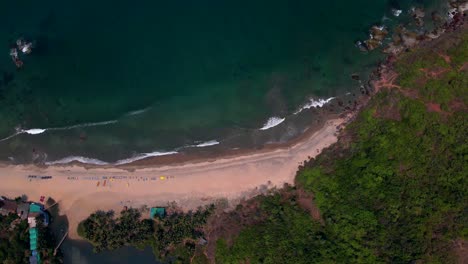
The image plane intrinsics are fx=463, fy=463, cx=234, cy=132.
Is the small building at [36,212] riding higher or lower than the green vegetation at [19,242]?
higher

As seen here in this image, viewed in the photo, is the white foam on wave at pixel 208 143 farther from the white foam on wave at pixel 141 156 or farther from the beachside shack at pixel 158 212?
the beachside shack at pixel 158 212

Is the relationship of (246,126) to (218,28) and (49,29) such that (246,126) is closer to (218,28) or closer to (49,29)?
(218,28)

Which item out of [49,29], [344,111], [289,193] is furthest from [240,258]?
[49,29]

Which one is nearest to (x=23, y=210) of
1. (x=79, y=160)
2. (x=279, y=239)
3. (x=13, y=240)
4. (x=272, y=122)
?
(x=13, y=240)

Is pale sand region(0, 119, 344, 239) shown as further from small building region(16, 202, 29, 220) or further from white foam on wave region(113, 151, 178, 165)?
small building region(16, 202, 29, 220)

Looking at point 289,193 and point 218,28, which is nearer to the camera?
point 289,193

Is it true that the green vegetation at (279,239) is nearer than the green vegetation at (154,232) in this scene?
Yes

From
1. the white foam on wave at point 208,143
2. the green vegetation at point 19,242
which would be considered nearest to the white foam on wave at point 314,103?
the white foam on wave at point 208,143
